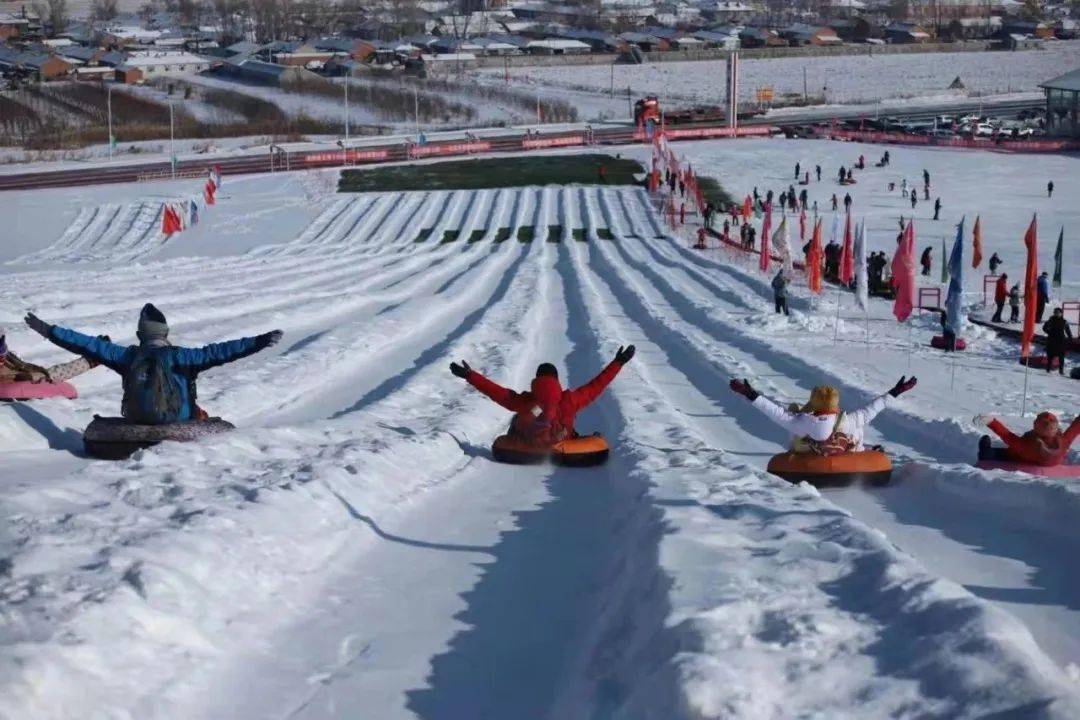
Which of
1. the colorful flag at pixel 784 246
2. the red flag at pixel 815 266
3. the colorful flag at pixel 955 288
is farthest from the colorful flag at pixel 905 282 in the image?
the colorful flag at pixel 784 246

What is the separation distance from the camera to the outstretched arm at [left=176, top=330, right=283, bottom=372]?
8.84 meters

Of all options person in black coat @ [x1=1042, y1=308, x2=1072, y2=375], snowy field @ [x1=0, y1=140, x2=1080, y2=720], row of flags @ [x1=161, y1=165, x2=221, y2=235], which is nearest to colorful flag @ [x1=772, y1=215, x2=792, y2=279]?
person in black coat @ [x1=1042, y1=308, x2=1072, y2=375]

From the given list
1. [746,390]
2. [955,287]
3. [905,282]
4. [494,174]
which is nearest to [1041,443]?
[746,390]

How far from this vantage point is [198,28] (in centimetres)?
15988

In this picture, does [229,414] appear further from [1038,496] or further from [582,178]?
[582,178]

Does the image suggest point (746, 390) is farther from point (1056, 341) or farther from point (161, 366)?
point (1056, 341)

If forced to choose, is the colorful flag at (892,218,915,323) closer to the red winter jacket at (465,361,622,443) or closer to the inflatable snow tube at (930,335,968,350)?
the inflatable snow tube at (930,335,968,350)

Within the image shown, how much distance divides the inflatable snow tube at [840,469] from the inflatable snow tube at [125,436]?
11.9 feet

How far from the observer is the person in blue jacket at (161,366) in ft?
29.0

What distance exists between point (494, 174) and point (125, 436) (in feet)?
165

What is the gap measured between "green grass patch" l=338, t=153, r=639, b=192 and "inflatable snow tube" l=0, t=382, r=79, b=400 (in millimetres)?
43652

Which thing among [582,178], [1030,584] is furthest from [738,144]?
[1030,584]

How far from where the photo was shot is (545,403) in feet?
32.4

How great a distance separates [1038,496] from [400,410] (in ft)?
17.9
